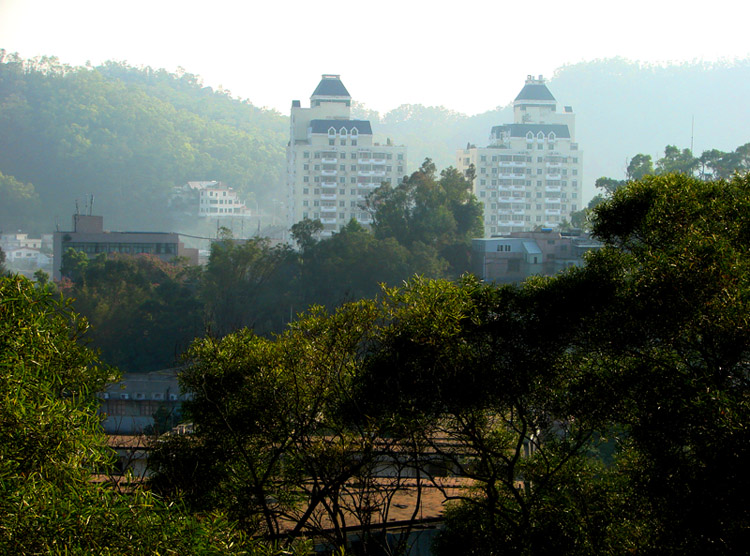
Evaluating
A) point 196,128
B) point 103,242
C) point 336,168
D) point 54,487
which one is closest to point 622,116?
point 196,128

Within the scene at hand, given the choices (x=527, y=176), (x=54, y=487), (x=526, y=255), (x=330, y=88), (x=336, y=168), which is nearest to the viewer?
(x=54, y=487)

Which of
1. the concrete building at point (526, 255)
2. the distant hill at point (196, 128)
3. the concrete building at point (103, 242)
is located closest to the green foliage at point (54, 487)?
the concrete building at point (526, 255)

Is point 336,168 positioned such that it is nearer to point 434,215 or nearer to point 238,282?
point 434,215

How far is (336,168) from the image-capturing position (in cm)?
4559

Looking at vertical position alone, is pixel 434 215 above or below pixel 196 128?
below

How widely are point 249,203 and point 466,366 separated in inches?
2449

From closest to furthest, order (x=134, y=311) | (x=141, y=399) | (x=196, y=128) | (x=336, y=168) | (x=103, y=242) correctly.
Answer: (x=141, y=399)
(x=134, y=311)
(x=103, y=242)
(x=336, y=168)
(x=196, y=128)

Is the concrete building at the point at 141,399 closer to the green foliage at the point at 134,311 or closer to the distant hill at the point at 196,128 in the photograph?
the green foliage at the point at 134,311

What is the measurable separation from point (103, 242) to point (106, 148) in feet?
101

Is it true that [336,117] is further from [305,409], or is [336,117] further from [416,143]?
[305,409]

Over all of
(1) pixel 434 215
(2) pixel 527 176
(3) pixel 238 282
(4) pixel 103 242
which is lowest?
(3) pixel 238 282

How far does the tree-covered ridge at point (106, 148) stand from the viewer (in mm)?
57688

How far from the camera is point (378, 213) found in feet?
102

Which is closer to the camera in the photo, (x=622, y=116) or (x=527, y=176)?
(x=527, y=176)
